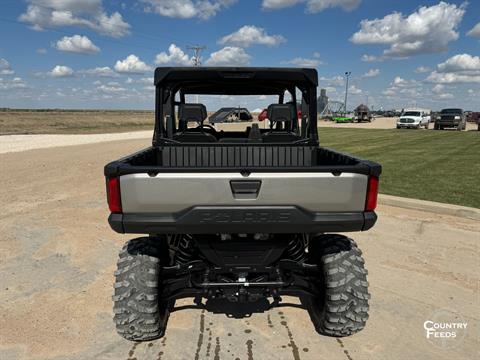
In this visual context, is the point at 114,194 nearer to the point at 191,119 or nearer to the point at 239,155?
the point at 239,155

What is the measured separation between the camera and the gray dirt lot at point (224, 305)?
2.96m

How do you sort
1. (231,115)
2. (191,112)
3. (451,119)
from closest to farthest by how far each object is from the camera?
1. (191,112)
2. (231,115)
3. (451,119)

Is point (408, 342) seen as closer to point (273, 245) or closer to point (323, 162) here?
point (273, 245)

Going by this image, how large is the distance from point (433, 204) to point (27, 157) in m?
14.2

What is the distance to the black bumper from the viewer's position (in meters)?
2.62

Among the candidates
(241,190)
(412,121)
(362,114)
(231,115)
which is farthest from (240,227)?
(362,114)

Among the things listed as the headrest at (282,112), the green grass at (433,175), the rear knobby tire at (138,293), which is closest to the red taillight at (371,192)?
the rear knobby tire at (138,293)

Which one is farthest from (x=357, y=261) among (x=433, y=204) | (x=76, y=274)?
(x=433, y=204)

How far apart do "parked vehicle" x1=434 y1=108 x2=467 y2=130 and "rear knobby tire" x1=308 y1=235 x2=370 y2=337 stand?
3380cm

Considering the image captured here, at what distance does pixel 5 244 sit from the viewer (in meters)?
5.15

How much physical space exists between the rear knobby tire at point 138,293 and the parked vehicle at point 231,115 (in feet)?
11.7

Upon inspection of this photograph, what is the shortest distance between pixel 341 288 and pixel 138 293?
1579 mm

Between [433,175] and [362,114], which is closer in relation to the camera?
[433,175]

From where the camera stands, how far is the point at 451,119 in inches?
1265
